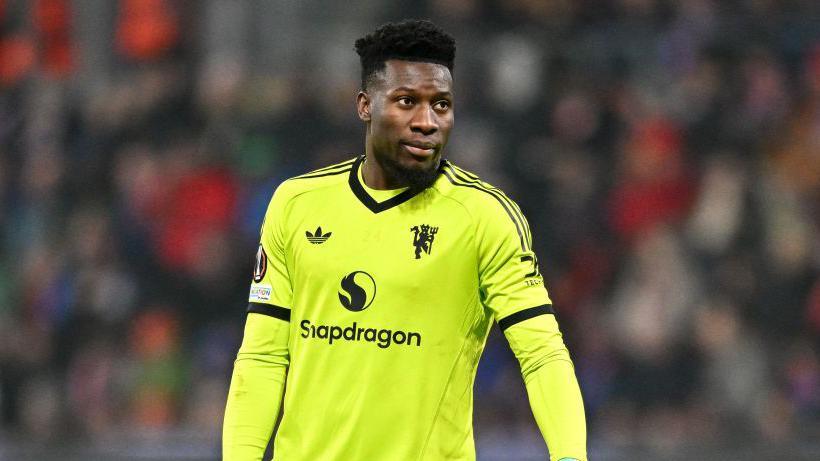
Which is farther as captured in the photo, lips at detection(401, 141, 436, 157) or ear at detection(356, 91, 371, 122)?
ear at detection(356, 91, 371, 122)

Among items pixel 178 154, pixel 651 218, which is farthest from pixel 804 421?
pixel 178 154

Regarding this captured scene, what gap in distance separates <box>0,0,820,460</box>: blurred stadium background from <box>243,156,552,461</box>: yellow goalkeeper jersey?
4.54m

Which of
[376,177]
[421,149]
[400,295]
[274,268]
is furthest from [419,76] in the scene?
[274,268]

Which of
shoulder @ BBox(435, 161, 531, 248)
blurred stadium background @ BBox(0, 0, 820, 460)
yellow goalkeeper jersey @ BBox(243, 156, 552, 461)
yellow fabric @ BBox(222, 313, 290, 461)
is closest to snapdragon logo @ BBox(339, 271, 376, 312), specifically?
yellow goalkeeper jersey @ BBox(243, 156, 552, 461)

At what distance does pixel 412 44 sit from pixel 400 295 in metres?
0.72

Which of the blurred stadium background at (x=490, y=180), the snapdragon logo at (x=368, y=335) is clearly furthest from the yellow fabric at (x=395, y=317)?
the blurred stadium background at (x=490, y=180)

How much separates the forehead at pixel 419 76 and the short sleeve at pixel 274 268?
51cm

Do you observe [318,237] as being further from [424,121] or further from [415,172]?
[424,121]

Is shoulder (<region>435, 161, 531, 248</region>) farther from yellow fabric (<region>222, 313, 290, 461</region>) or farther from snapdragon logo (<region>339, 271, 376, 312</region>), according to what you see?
yellow fabric (<region>222, 313, 290, 461</region>)

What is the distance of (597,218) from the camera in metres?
9.19

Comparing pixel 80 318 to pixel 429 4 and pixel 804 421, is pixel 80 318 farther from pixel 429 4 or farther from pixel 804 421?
pixel 804 421

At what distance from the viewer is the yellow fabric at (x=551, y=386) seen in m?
3.66

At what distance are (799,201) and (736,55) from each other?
3.67 feet

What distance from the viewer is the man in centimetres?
390
